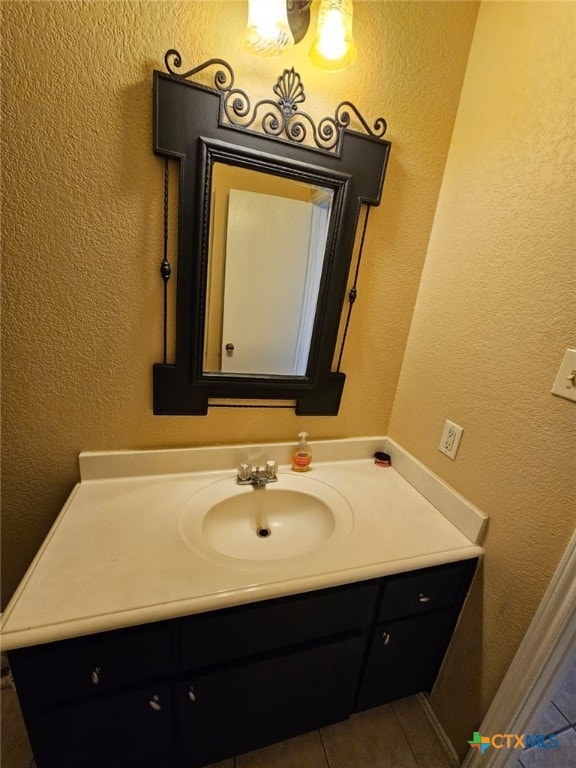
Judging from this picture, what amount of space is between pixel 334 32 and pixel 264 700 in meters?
1.65

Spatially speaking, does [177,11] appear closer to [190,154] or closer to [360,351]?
[190,154]

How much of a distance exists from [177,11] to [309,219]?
53 centimetres

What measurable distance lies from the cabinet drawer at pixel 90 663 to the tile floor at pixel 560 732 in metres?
1.10

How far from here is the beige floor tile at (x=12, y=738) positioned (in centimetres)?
92

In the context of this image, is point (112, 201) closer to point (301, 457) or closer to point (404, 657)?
point (301, 457)

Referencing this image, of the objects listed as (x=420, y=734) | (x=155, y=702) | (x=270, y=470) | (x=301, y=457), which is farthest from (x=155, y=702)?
(x=420, y=734)

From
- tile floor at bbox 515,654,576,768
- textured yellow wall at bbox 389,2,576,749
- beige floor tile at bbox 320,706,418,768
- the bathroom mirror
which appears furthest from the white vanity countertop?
beige floor tile at bbox 320,706,418,768

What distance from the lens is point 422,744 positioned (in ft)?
3.36

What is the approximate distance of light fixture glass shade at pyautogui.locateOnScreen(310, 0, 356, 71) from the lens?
2.39 feet

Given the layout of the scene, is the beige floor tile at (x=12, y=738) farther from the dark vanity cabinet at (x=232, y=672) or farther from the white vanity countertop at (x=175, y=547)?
the white vanity countertop at (x=175, y=547)

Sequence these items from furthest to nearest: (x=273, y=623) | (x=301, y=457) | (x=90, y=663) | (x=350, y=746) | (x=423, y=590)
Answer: (x=301, y=457)
(x=350, y=746)
(x=423, y=590)
(x=273, y=623)
(x=90, y=663)

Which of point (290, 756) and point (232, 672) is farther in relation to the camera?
point (290, 756)

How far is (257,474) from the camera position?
3.43 feet

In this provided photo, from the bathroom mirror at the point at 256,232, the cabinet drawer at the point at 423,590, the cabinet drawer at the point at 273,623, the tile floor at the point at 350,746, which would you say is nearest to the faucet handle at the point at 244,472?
the bathroom mirror at the point at 256,232
